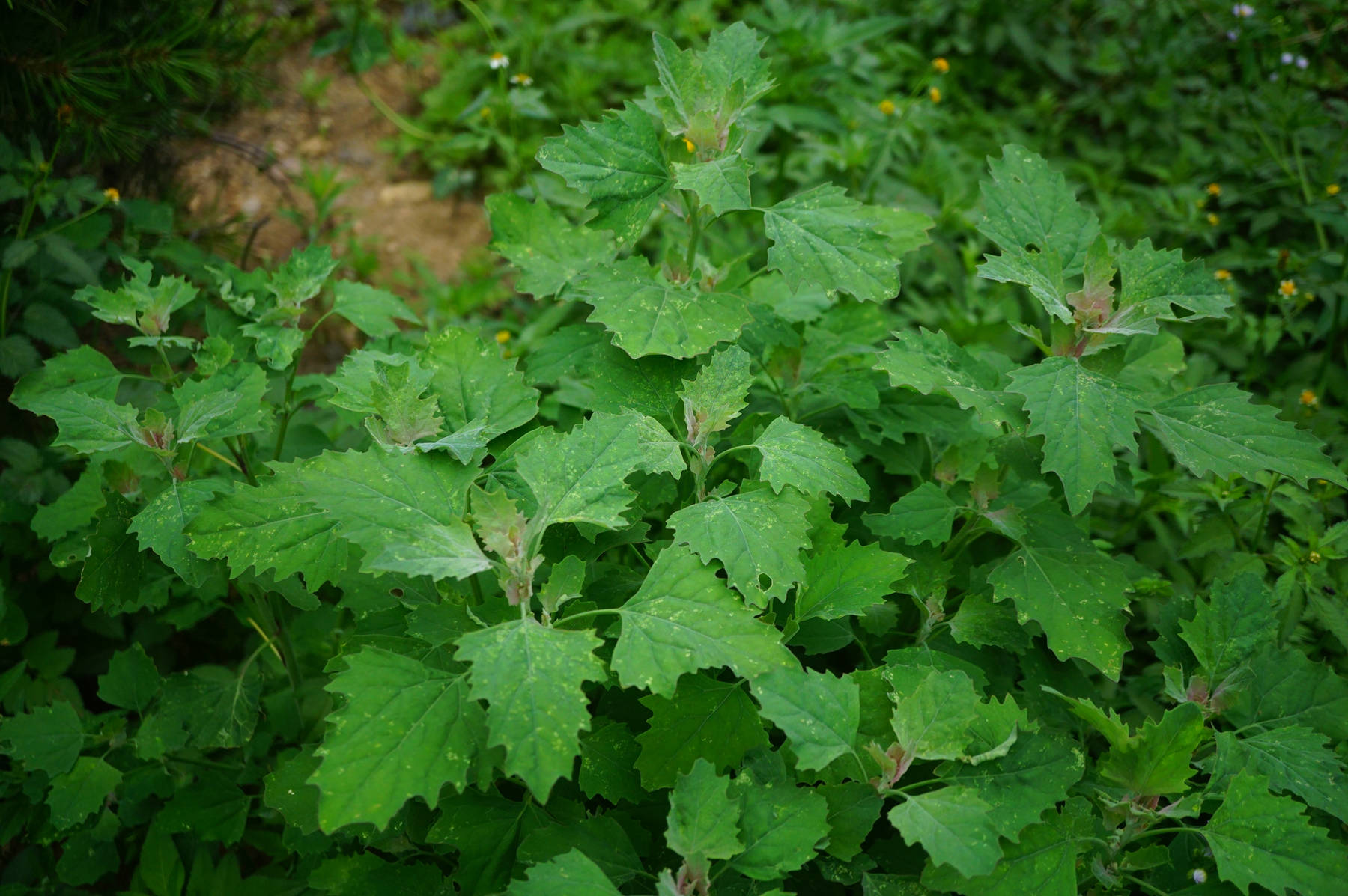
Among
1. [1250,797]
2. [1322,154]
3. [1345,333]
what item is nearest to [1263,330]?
[1345,333]

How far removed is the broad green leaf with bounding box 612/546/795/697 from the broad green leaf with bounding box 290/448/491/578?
283mm

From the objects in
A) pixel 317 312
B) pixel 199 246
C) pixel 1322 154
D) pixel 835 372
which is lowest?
pixel 317 312

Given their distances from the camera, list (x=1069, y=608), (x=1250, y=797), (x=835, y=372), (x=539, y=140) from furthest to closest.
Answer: (x=539, y=140) → (x=835, y=372) → (x=1069, y=608) → (x=1250, y=797)

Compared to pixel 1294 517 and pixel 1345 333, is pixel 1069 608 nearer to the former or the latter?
pixel 1294 517

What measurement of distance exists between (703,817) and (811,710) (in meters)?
0.26

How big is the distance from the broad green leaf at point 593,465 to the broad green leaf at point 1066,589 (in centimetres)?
80

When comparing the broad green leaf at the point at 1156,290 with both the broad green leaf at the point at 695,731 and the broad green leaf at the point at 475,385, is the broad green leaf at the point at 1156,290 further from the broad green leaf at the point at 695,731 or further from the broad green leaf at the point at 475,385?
the broad green leaf at the point at 475,385

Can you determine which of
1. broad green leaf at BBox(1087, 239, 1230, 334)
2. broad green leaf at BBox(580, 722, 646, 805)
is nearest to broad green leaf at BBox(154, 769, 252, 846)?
broad green leaf at BBox(580, 722, 646, 805)

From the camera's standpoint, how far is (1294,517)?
7.92ft

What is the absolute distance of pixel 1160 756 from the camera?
1.70 metres

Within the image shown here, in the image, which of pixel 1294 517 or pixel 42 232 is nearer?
pixel 1294 517

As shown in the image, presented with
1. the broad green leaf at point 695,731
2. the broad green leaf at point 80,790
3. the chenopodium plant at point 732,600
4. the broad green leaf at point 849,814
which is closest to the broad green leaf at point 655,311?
the chenopodium plant at point 732,600

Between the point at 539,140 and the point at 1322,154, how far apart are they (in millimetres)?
3258

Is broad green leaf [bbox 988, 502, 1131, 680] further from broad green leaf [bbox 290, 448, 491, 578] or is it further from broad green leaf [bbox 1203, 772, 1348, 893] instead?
broad green leaf [bbox 290, 448, 491, 578]
